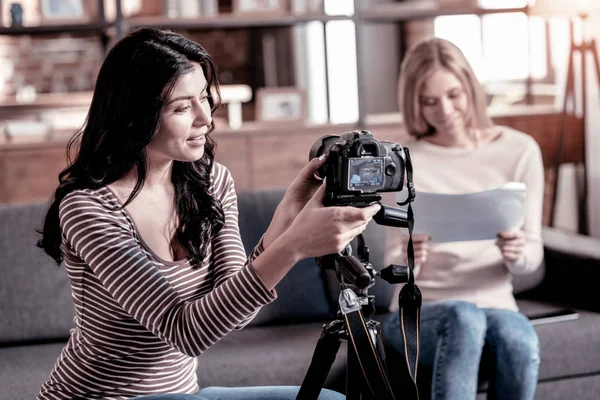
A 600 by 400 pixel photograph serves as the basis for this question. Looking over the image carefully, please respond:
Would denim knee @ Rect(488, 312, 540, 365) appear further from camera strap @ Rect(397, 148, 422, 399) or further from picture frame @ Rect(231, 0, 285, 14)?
picture frame @ Rect(231, 0, 285, 14)

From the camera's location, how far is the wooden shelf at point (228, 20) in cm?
356

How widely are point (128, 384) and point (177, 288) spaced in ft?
0.56

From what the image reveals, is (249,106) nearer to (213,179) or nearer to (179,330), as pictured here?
(213,179)

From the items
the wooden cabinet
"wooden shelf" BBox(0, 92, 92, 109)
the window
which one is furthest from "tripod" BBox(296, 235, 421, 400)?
the window

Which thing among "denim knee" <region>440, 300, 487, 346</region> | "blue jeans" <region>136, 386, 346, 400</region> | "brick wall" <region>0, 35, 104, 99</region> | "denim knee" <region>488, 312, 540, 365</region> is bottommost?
"denim knee" <region>488, 312, 540, 365</region>

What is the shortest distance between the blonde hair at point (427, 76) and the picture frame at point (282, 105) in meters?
1.37

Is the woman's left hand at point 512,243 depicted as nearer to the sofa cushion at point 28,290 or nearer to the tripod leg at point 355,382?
the tripod leg at point 355,382

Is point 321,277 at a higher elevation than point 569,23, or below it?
below

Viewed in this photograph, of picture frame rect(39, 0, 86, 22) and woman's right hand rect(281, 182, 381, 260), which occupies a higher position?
picture frame rect(39, 0, 86, 22)

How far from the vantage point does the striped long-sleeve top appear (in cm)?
123

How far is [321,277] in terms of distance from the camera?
8.27 feet

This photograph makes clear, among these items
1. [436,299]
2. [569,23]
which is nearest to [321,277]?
[436,299]

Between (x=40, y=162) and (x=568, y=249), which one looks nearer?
(x=568, y=249)

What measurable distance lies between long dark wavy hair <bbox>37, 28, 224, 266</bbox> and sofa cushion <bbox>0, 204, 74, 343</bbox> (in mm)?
947
